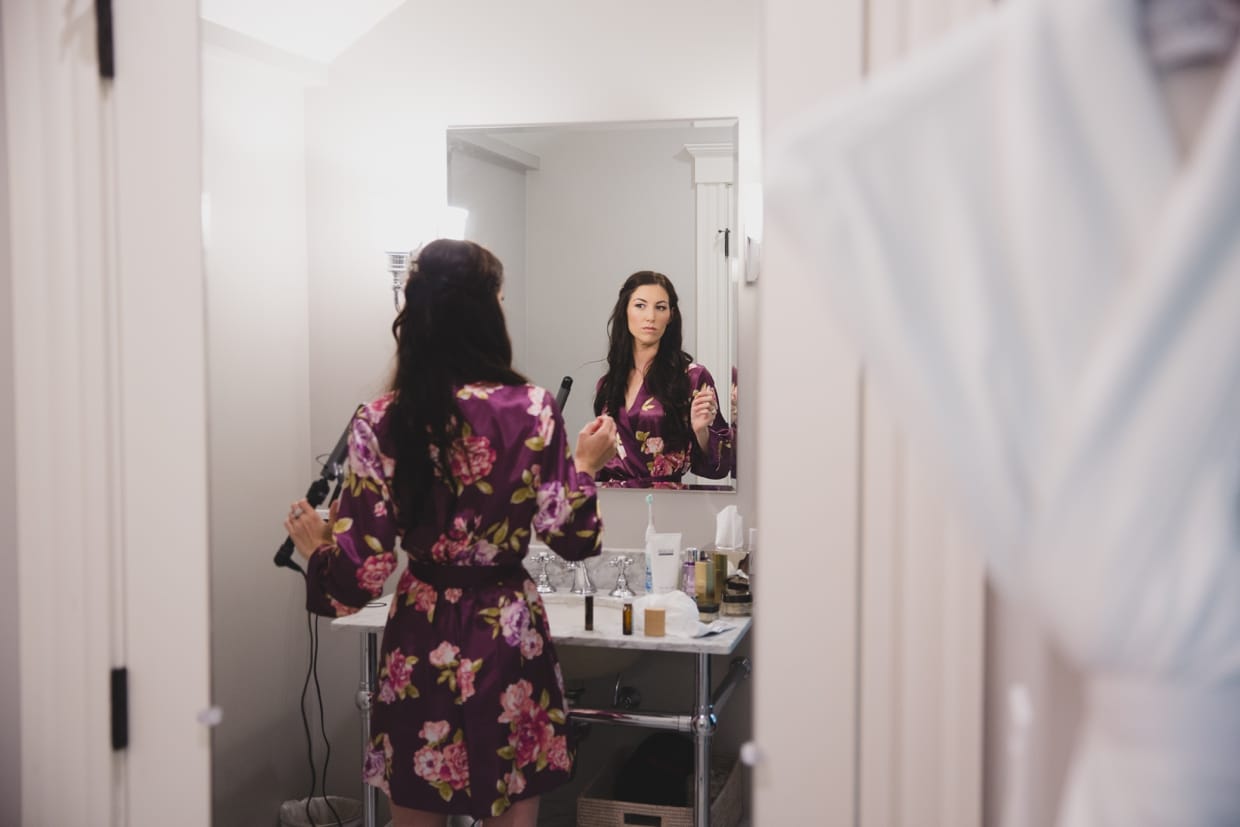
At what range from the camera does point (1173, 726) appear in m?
0.51

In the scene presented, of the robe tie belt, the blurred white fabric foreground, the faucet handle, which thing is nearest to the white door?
the robe tie belt

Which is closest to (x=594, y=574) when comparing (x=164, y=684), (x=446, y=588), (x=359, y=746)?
(x=359, y=746)

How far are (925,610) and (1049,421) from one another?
503mm

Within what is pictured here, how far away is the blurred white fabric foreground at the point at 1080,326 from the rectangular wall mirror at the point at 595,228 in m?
1.66

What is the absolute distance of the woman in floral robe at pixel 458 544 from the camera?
4.65ft

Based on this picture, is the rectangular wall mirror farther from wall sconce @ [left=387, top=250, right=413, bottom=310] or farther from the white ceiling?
the white ceiling

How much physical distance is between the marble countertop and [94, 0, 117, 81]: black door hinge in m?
1.10

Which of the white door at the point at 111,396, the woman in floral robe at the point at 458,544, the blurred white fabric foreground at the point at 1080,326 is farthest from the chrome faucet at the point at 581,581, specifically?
the blurred white fabric foreground at the point at 1080,326

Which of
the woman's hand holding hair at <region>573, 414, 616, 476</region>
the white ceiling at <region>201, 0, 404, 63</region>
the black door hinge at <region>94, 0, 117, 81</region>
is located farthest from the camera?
the white ceiling at <region>201, 0, 404, 63</region>

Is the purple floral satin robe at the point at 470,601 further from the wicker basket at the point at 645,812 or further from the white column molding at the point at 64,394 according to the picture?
the wicker basket at the point at 645,812

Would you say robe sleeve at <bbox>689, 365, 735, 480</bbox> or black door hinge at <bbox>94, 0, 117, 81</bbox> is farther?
robe sleeve at <bbox>689, 365, 735, 480</bbox>

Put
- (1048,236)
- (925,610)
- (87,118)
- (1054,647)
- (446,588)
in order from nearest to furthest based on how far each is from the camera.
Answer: (1048,236)
(1054,647)
(925,610)
(87,118)
(446,588)

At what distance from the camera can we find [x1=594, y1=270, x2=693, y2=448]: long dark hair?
2.26 metres

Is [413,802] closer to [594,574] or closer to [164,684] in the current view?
[164,684]
